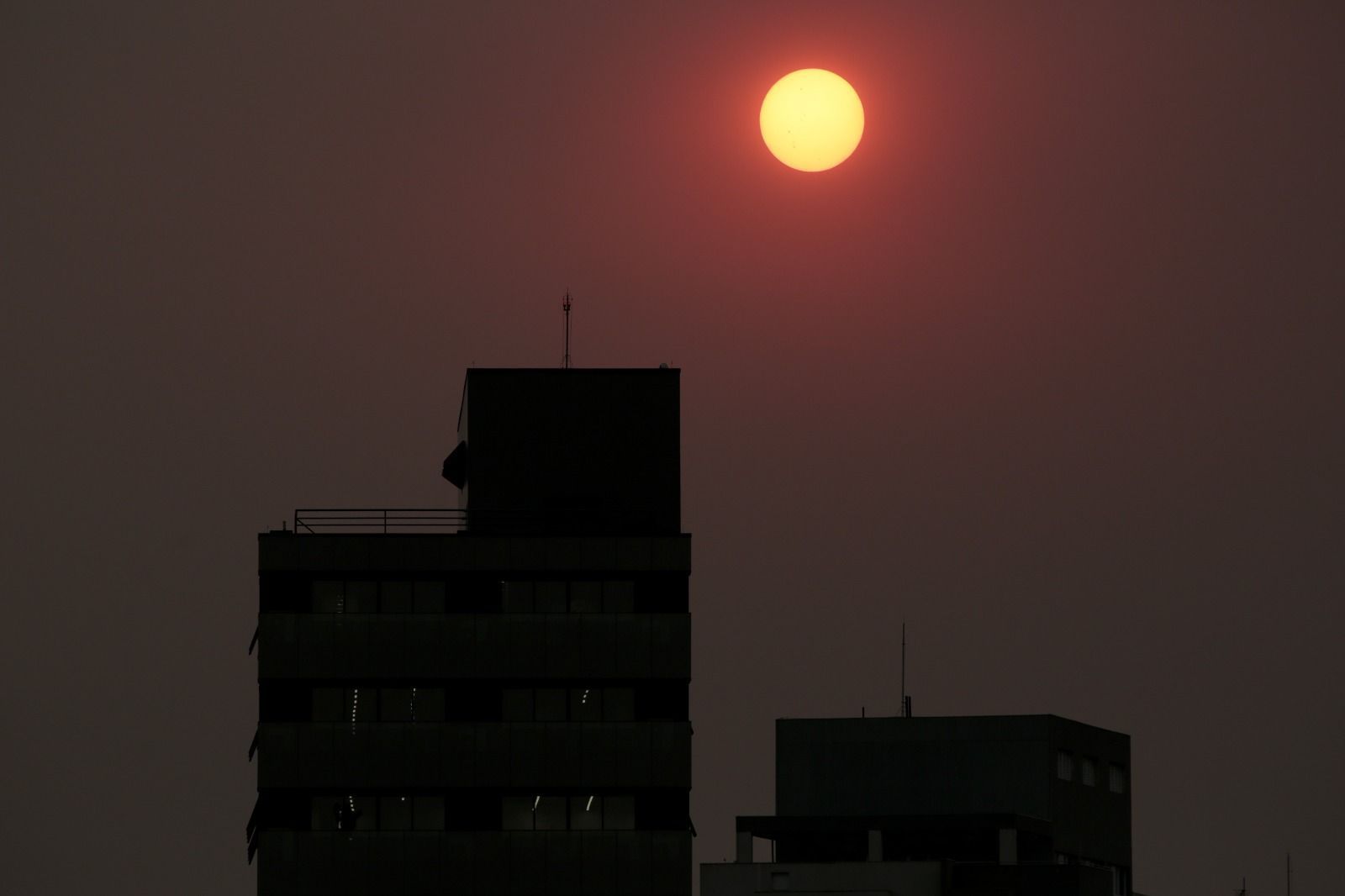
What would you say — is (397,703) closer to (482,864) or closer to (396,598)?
(396,598)

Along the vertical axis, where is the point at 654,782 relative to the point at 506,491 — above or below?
below

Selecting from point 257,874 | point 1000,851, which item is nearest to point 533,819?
point 257,874

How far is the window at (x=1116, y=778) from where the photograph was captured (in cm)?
15000

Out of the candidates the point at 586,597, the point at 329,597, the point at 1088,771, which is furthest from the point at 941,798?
the point at 329,597

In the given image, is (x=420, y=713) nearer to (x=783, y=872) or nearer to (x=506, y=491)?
(x=506, y=491)

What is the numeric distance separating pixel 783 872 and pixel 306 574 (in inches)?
1282

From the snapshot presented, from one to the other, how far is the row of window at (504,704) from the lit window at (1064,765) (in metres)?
41.8

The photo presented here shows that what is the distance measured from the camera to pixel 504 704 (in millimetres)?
110812

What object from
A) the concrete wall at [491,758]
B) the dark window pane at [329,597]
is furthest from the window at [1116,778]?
the dark window pane at [329,597]

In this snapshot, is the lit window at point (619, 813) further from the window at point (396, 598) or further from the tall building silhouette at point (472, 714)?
the window at point (396, 598)

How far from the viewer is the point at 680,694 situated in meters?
111

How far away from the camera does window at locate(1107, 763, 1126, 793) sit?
15000cm

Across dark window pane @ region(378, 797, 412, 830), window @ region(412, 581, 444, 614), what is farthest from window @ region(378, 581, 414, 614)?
dark window pane @ region(378, 797, 412, 830)

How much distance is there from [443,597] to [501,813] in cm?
1026
